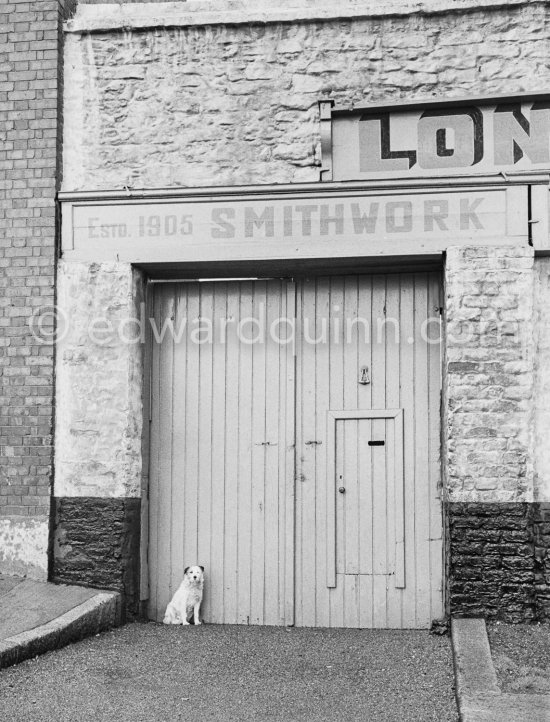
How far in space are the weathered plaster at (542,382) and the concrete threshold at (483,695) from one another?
1.24 m

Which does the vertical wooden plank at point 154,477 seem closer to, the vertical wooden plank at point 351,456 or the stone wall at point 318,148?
the stone wall at point 318,148

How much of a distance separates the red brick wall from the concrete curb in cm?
83

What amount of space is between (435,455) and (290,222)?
78.8 inches

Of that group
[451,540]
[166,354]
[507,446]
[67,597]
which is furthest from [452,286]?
[67,597]

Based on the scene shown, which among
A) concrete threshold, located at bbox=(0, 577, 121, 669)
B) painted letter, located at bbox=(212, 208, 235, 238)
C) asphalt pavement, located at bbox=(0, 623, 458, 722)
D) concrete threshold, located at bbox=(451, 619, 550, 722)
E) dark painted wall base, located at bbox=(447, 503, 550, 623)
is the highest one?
painted letter, located at bbox=(212, 208, 235, 238)

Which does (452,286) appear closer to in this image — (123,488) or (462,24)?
(462,24)

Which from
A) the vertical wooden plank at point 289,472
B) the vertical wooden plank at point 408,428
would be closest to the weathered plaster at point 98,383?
the vertical wooden plank at point 289,472

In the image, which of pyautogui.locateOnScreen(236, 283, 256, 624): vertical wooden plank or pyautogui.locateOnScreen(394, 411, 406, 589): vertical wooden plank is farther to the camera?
pyautogui.locateOnScreen(236, 283, 256, 624): vertical wooden plank

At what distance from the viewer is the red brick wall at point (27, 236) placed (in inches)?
277

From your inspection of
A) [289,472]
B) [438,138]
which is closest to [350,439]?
[289,472]

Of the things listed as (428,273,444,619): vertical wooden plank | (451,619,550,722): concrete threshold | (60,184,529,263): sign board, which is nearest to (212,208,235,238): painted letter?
(60,184,529,263): sign board

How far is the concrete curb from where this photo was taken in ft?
18.7

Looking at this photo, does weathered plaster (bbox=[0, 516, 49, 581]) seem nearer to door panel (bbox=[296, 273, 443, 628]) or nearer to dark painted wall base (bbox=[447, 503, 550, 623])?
door panel (bbox=[296, 273, 443, 628])

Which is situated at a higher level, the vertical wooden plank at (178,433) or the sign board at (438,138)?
the sign board at (438,138)
